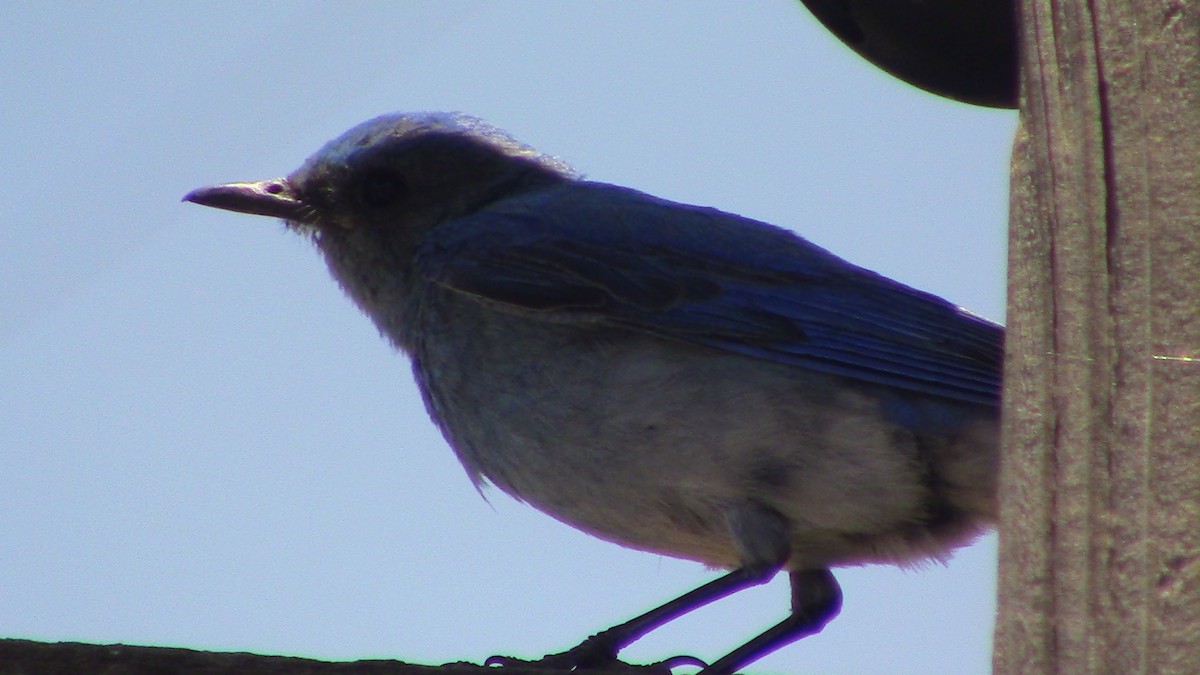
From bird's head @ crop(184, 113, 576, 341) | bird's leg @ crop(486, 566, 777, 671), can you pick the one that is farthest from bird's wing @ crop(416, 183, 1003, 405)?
bird's leg @ crop(486, 566, 777, 671)

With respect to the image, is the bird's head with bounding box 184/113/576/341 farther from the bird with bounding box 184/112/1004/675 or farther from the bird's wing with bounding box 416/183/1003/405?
the bird's wing with bounding box 416/183/1003/405

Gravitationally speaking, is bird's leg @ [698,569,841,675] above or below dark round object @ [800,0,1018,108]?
below

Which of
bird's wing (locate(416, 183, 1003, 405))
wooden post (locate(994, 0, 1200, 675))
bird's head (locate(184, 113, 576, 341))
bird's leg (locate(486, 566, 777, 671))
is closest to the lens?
wooden post (locate(994, 0, 1200, 675))

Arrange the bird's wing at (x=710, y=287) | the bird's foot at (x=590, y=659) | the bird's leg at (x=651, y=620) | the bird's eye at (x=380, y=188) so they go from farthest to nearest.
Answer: the bird's eye at (x=380, y=188) → the bird's wing at (x=710, y=287) → the bird's leg at (x=651, y=620) → the bird's foot at (x=590, y=659)

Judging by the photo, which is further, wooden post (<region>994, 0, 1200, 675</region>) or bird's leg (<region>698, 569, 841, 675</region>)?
bird's leg (<region>698, 569, 841, 675</region>)

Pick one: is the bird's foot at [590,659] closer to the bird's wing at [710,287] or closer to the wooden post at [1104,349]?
the bird's wing at [710,287]

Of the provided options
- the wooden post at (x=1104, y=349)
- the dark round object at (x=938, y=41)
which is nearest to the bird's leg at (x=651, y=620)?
the dark round object at (x=938, y=41)
